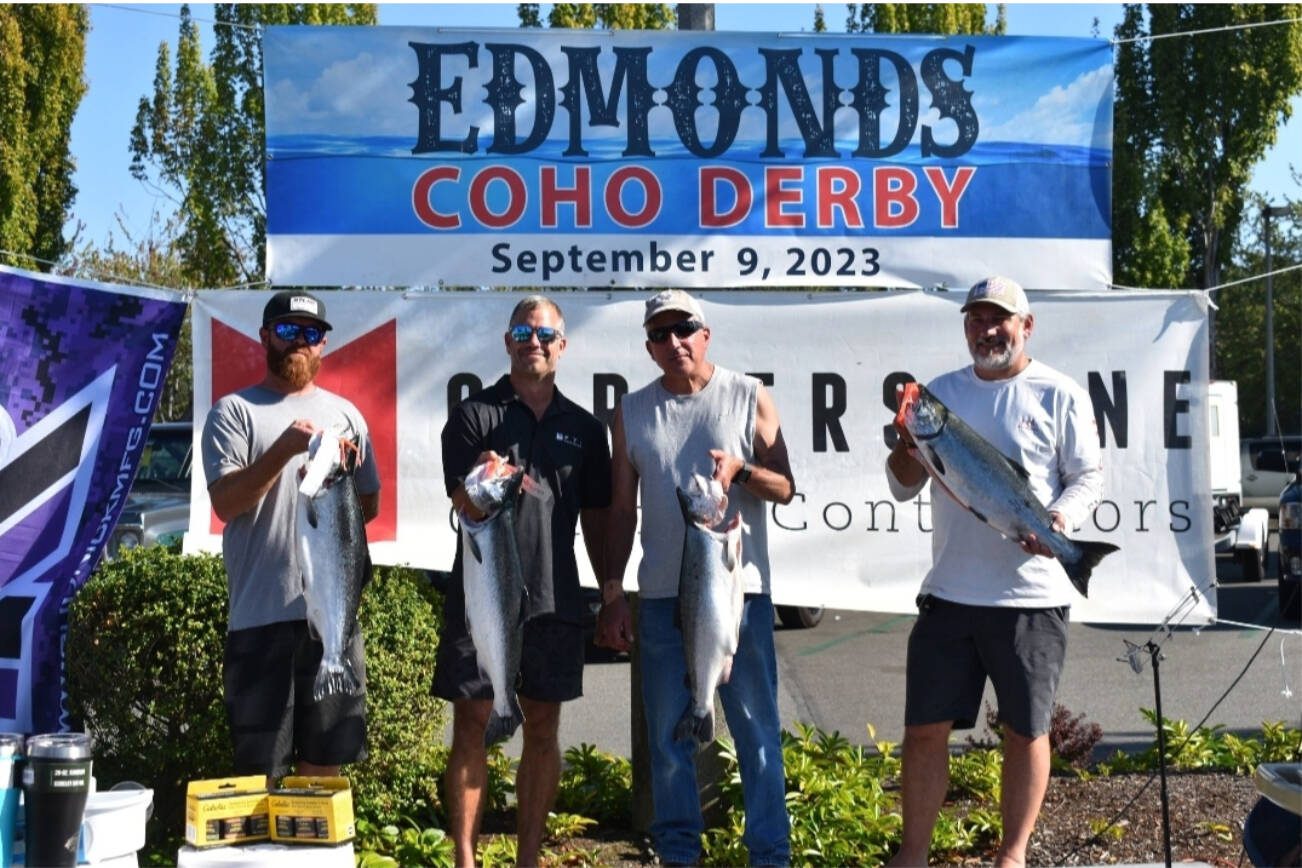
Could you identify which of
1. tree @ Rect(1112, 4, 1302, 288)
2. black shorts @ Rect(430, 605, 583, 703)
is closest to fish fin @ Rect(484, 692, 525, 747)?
black shorts @ Rect(430, 605, 583, 703)

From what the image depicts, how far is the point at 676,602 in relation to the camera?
496 centimetres

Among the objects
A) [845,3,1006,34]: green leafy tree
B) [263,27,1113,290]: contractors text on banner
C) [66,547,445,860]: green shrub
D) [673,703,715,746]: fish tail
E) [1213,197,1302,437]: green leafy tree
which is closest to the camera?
[673,703,715,746]: fish tail

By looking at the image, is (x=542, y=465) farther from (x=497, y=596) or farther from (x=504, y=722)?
(x=504, y=722)

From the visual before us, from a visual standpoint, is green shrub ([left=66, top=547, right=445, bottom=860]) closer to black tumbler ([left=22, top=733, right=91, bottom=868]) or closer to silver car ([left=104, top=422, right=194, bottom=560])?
black tumbler ([left=22, top=733, right=91, bottom=868])

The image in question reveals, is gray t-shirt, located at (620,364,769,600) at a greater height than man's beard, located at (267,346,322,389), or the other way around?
man's beard, located at (267,346,322,389)

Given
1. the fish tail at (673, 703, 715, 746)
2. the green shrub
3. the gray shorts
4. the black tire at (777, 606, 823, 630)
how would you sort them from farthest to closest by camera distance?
the black tire at (777, 606, 823, 630), the green shrub, the gray shorts, the fish tail at (673, 703, 715, 746)

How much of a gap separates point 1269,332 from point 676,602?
31098 millimetres

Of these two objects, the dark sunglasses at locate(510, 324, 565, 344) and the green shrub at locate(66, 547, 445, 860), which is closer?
the dark sunglasses at locate(510, 324, 565, 344)

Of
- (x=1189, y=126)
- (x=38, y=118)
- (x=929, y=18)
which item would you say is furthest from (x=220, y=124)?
(x=1189, y=126)

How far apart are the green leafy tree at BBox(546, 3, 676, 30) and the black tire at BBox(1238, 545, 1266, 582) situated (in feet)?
32.7

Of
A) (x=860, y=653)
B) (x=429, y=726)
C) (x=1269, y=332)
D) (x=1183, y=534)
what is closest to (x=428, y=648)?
(x=429, y=726)

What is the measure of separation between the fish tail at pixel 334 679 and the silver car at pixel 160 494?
6.82 m

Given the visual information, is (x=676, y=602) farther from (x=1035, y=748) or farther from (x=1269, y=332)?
(x=1269, y=332)

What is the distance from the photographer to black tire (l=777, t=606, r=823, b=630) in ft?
47.2
